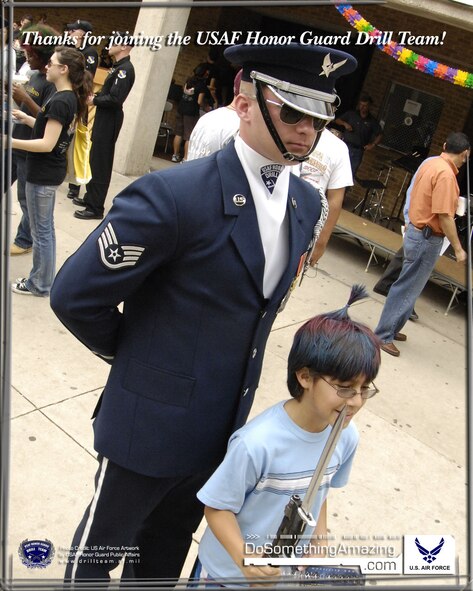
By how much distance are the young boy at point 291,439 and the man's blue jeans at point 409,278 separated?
10.7 feet

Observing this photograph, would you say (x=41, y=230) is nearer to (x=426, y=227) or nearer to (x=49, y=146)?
(x=49, y=146)

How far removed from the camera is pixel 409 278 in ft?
15.3

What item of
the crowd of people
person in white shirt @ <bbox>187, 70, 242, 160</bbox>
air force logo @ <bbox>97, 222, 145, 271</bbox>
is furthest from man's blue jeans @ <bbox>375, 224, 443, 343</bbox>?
air force logo @ <bbox>97, 222, 145, 271</bbox>

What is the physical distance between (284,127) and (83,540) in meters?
1.13

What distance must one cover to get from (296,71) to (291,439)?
32.5 inches

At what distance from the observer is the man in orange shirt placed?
4.35 meters


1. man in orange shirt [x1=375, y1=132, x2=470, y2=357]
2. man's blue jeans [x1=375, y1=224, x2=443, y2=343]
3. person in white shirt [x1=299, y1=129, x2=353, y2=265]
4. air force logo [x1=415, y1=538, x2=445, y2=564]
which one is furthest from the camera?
man's blue jeans [x1=375, y1=224, x2=443, y2=343]

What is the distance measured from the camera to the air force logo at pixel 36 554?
1.70 m

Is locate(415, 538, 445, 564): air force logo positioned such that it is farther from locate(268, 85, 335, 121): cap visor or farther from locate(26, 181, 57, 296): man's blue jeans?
locate(26, 181, 57, 296): man's blue jeans

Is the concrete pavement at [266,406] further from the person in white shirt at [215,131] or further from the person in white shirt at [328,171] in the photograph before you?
the person in white shirt at [215,131]

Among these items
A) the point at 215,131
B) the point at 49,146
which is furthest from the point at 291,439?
the point at 49,146

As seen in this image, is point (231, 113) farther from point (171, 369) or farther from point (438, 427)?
point (438, 427)

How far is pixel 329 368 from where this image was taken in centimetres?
144

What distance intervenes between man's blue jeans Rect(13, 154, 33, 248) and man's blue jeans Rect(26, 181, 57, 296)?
307mm
